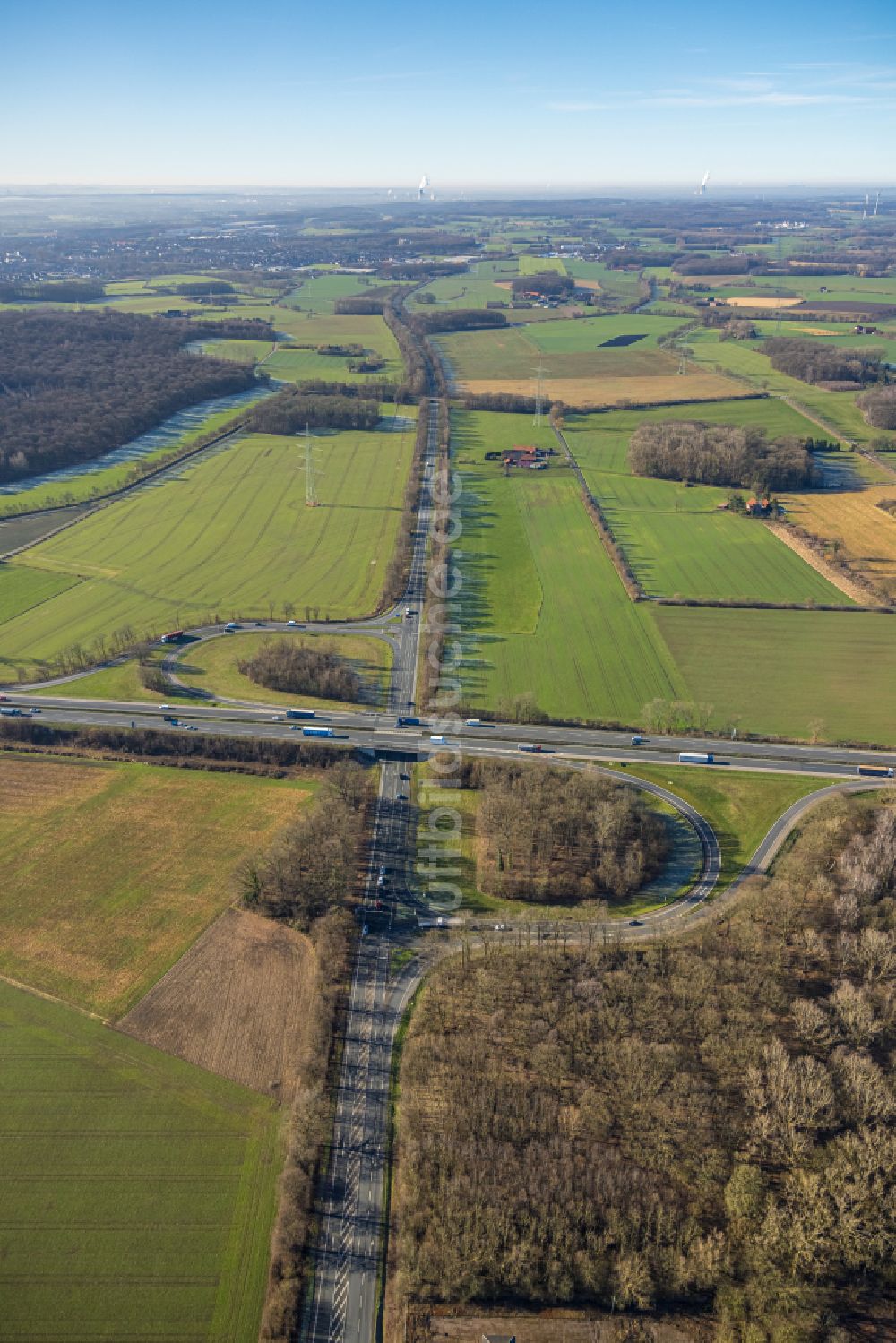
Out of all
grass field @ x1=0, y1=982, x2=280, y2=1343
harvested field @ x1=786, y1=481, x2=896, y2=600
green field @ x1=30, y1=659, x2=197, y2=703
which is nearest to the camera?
grass field @ x1=0, y1=982, x2=280, y2=1343

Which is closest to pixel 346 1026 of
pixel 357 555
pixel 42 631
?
pixel 42 631

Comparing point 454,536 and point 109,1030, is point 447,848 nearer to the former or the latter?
point 109,1030

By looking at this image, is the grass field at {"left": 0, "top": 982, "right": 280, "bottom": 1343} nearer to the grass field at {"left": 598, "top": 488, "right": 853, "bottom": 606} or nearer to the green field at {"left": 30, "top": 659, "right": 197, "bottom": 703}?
the green field at {"left": 30, "top": 659, "right": 197, "bottom": 703}

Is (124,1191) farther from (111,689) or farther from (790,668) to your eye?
(790,668)

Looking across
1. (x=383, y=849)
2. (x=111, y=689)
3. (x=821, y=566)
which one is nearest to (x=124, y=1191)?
(x=383, y=849)

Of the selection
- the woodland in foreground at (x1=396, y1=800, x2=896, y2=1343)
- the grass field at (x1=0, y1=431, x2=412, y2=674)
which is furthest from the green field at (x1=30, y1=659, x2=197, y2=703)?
the woodland in foreground at (x1=396, y1=800, x2=896, y2=1343)

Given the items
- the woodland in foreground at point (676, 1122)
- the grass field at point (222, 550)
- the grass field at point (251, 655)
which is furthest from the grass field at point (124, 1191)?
the grass field at point (222, 550)

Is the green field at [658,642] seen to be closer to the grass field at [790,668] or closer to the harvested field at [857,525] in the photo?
the grass field at [790,668]
